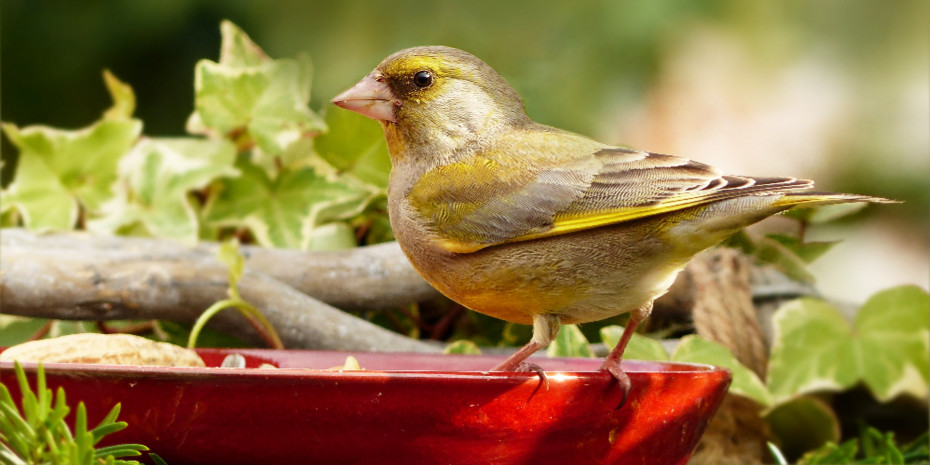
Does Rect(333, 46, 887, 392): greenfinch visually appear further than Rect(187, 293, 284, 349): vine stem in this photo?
No

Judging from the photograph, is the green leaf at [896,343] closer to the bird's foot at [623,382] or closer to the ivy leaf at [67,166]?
the bird's foot at [623,382]

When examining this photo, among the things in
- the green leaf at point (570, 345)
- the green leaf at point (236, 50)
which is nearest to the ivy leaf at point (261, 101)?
the green leaf at point (236, 50)

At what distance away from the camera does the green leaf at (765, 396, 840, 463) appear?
1.67 m

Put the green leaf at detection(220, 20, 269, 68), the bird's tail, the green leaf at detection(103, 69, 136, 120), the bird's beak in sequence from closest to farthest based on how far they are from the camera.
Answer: the bird's tail, the bird's beak, the green leaf at detection(220, 20, 269, 68), the green leaf at detection(103, 69, 136, 120)

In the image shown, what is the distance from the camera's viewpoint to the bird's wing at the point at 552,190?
1071mm

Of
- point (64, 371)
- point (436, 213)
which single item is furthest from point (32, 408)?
point (436, 213)

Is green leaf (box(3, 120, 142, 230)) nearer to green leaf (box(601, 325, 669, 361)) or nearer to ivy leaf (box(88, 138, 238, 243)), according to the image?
ivy leaf (box(88, 138, 238, 243))

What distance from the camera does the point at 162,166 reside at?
1.97 metres

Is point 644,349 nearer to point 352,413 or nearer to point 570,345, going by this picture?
point 570,345

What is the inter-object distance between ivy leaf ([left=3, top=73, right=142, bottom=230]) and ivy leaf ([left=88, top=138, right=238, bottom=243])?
0.04 m

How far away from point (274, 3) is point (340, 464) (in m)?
2.33

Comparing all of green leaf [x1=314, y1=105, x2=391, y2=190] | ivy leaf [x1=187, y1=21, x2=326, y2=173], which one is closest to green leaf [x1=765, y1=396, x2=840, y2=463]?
green leaf [x1=314, y1=105, x2=391, y2=190]

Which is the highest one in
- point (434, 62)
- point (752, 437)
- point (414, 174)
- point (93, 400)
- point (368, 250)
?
point (434, 62)

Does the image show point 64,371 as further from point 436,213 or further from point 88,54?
point 88,54
